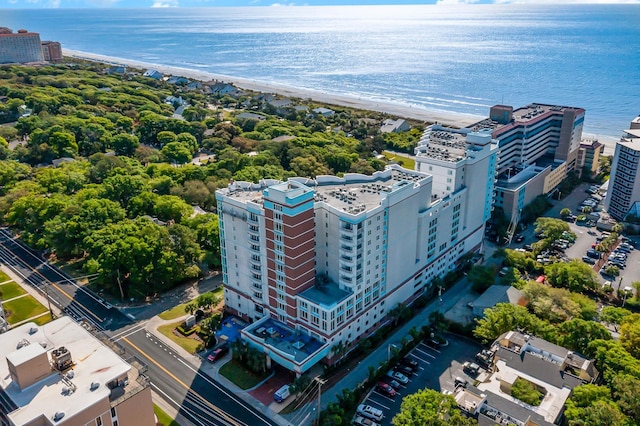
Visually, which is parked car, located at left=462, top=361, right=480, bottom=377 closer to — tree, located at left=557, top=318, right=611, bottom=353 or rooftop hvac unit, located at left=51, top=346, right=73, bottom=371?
tree, located at left=557, top=318, right=611, bottom=353

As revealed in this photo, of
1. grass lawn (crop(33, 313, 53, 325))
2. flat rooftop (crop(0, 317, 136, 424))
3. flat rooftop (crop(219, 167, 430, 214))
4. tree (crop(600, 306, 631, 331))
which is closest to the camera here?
flat rooftop (crop(0, 317, 136, 424))

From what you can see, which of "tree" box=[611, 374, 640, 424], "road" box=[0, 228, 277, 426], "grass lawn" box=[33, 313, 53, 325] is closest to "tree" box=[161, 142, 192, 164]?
"road" box=[0, 228, 277, 426]

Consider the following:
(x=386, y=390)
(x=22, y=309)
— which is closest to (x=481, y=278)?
(x=386, y=390)

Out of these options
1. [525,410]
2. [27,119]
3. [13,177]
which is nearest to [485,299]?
[525,410]

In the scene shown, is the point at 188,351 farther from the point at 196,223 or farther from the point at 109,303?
the point at 196,223

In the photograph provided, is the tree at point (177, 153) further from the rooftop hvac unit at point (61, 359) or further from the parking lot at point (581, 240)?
the rooftop hvac unit at point (61, 359)
